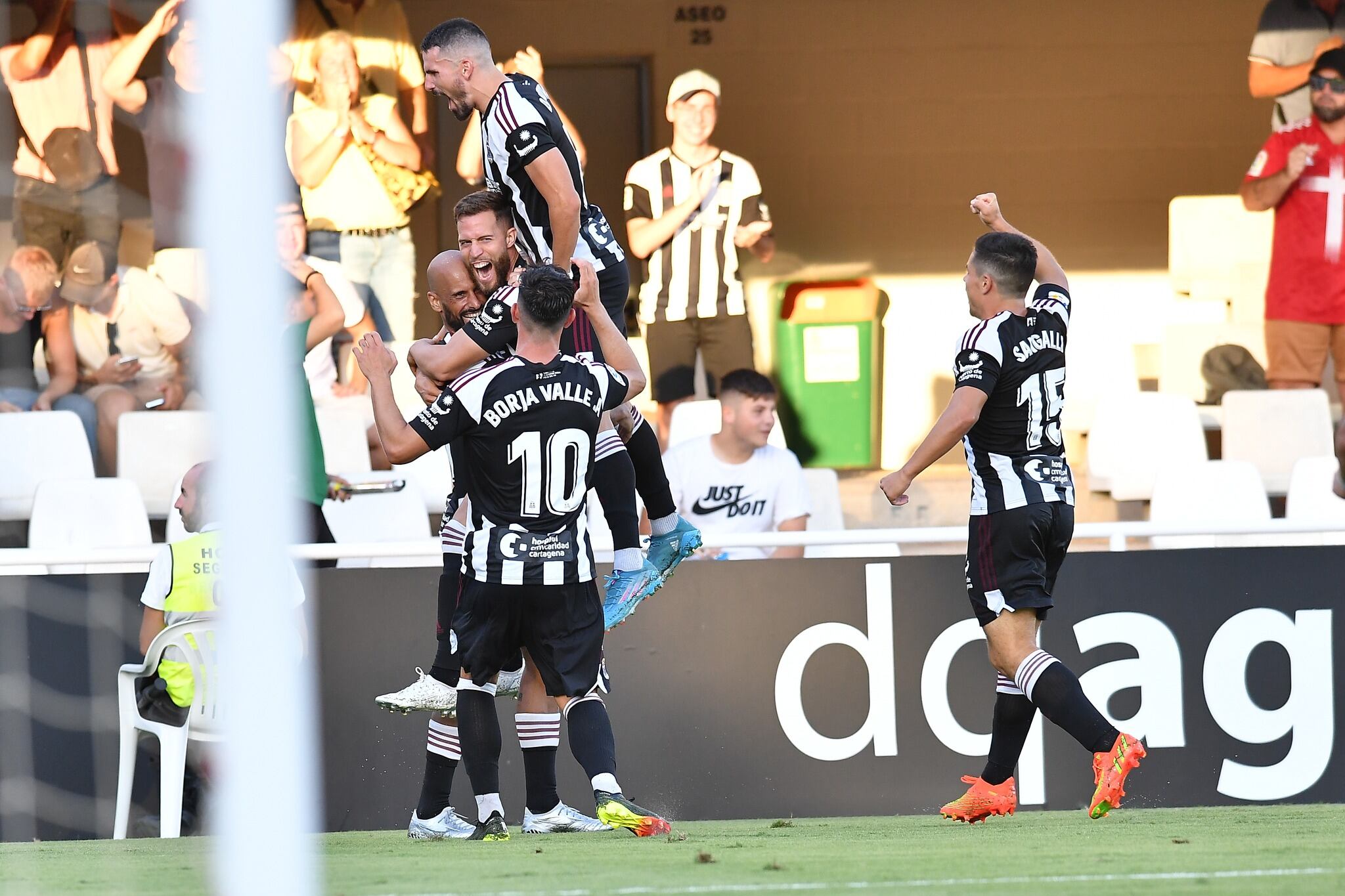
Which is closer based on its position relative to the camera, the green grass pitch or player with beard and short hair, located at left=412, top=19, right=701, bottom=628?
the green grass pitch

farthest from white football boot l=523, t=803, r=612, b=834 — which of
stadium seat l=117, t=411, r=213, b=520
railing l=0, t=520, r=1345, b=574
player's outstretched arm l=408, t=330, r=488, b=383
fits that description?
stadium seat l=117, t=411, r=213, b=520

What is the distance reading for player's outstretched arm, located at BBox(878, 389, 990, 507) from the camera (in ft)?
16.5

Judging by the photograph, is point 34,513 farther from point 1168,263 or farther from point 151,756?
point 1168,263

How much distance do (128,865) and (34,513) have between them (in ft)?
10.4

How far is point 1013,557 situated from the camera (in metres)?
5.28

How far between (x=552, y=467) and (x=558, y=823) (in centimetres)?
111

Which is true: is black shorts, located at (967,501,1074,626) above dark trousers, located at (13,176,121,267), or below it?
below

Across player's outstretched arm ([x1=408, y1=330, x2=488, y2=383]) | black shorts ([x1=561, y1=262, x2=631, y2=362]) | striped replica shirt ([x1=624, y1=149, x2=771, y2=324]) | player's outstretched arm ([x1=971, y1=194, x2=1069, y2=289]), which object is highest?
striped replica shirt ([x1=624, y1=149, x2=771, y2=324])

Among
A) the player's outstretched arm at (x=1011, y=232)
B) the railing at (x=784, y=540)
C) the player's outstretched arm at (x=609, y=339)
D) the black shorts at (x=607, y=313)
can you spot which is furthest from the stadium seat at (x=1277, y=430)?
the player's outstretched arm at (x=609, y=339)

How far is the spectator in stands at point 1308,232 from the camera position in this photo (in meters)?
9.12

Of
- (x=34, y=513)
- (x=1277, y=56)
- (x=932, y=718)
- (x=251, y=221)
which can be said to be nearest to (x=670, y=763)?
(x=932, y=718)

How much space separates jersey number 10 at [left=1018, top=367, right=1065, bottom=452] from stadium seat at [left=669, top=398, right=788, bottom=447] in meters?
3.04

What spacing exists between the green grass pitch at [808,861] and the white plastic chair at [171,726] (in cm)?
60

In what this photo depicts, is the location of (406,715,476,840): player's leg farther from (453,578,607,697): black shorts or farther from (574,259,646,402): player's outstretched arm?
(574,259,646,402): player's outstretched arm
